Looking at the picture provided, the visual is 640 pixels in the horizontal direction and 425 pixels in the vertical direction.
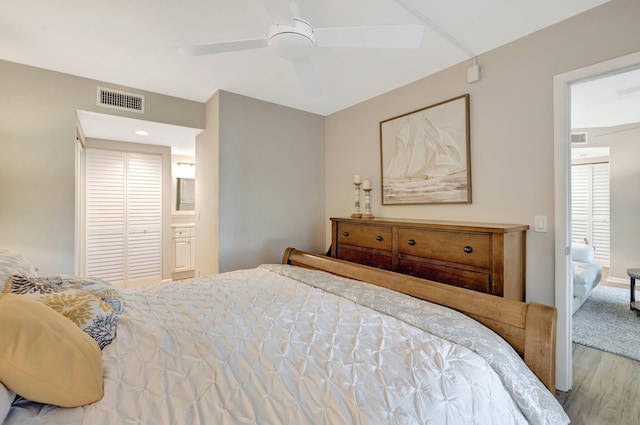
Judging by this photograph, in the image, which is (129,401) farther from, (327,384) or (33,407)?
(327,384)

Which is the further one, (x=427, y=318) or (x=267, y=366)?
(x=427, y=318)

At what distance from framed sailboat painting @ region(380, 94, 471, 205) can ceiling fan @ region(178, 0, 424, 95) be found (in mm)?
1105

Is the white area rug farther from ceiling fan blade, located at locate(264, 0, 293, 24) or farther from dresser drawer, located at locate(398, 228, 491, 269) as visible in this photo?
ceiling fan blade, located at locate(264, 0, 293, 24)

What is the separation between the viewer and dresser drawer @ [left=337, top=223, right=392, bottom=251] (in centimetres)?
255

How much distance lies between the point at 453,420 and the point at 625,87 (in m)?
4.02

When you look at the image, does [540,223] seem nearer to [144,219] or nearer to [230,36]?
[230,36]

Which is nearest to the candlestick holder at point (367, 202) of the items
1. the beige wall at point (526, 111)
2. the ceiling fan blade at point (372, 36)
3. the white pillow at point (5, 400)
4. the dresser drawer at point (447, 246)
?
the beige wall at point (526, 111)

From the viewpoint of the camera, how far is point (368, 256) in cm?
271

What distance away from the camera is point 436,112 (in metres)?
2.59

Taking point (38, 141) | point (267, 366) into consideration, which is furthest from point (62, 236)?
point (267, 366)

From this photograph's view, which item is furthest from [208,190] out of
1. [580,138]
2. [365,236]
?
[580,138]

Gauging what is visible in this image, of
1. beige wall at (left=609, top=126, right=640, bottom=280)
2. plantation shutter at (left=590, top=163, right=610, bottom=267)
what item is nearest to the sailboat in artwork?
beige wall at (left=609, top=126, right=640, bottom=280)

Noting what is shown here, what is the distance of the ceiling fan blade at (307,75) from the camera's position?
176 centimetres

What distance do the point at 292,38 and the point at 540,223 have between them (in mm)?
2003
